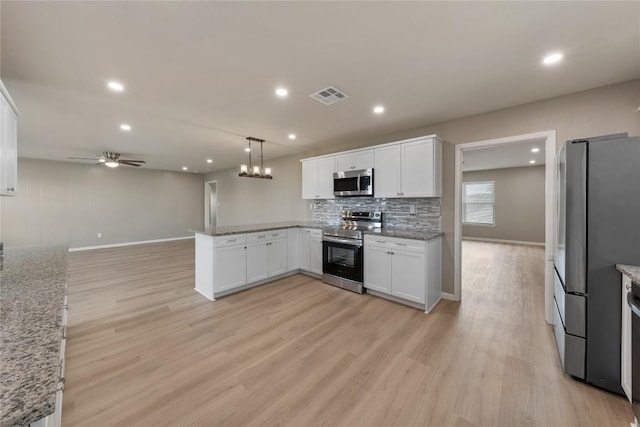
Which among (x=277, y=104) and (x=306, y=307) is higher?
(x=277, y=104)

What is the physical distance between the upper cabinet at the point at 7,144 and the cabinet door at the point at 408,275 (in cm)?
375

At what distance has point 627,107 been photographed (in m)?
2.42

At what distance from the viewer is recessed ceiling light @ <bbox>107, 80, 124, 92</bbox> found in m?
2.49

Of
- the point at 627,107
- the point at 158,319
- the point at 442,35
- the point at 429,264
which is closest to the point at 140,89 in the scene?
the point at 158,319

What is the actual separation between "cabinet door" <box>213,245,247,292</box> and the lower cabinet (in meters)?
1.85

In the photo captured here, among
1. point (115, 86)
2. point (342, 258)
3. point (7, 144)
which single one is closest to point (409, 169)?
point (342, 258)

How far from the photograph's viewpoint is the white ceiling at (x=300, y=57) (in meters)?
1.60

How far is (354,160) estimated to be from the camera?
415 centimetres

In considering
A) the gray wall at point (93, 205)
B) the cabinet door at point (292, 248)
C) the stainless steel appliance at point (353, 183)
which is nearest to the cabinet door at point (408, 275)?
the stainless steel appliance at point (353, 183)

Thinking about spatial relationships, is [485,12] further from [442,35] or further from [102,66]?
[102,66]

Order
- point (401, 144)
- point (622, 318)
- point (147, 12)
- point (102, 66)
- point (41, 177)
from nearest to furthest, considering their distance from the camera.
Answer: point (147, 12)
point (622, 318)
point (102, 66)
point (401, 144)
point (41, 177)

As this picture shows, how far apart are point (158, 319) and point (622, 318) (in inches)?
166

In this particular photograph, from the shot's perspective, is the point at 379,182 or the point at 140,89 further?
the point at 379,182

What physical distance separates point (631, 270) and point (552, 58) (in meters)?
1.75
